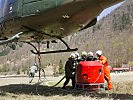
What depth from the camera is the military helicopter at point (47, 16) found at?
9.31 metres

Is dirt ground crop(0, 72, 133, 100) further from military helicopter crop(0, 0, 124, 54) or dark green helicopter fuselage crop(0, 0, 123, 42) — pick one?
dark green helicopter fuselage crop(0, 0, 123, 42)

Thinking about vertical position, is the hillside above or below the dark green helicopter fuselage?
above

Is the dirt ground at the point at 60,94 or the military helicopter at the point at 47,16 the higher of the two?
the military helicopter at the point at 47,16

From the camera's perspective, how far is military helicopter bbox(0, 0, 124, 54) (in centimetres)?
931

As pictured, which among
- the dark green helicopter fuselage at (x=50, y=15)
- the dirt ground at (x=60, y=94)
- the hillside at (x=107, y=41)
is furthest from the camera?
the hillside at (x=107, y=41)

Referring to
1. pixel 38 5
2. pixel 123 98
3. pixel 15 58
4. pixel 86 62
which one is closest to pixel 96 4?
pixel 38 5

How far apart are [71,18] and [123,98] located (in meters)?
2.93

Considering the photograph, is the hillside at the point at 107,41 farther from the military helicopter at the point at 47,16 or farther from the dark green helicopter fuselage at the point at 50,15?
the dark green helicopter fuselage at the point at 50,15

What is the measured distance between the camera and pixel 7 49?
1484 centimetres

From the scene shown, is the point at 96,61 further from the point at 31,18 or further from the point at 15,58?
the point at 15,58

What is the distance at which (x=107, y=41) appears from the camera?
437 feet

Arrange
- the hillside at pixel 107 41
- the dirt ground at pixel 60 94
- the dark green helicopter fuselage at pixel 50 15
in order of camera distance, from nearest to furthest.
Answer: the dark green helicopter fuselage at pixel 50 15 → the dirt ground at pixel 60 94 → the hillside at pixel 107 41

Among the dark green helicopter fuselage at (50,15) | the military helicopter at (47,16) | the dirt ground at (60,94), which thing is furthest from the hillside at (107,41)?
the dark green helicopter fuselage at (50,15)

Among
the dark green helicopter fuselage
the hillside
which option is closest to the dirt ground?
the dark green helicopter fuselage
